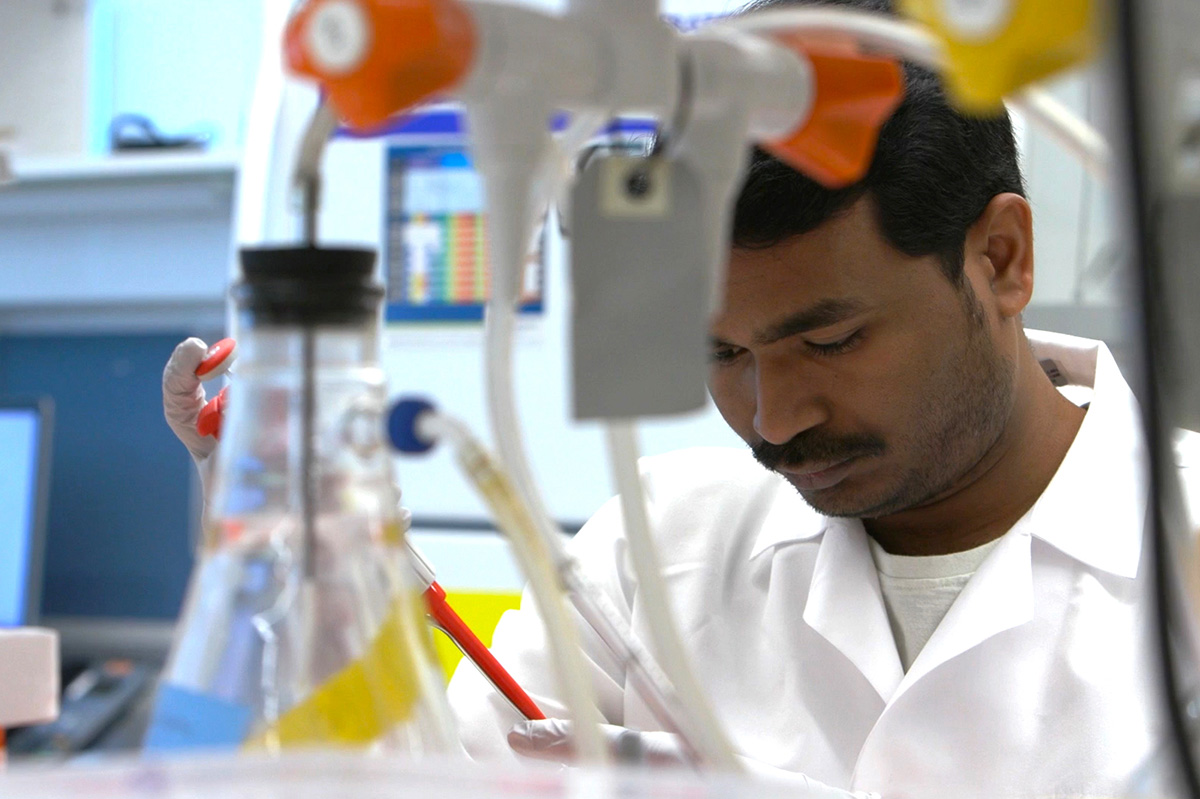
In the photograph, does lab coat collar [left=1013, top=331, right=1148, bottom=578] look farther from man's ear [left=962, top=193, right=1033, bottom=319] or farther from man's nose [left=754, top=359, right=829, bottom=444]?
man's nose [left=754, top=359, right=829, bottom=444]

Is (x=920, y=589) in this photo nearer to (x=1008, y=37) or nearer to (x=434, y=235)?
(x=1008, y=37)

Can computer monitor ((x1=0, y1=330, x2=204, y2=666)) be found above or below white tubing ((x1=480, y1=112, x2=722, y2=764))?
below

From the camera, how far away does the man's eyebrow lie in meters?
0.98

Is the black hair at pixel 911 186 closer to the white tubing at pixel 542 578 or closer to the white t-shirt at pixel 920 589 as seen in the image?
the white t-shirt at pixel 920 589

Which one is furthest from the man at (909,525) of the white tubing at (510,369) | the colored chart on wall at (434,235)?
the colored chart on wall at (434,235)

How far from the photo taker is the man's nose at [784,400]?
1021mm

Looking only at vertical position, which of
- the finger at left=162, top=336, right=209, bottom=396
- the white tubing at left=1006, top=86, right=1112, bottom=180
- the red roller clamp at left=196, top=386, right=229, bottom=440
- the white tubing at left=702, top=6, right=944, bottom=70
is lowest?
the red roller clamp at left=196, top=386, right=229, bottom=440

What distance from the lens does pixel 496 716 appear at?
3.76 feet

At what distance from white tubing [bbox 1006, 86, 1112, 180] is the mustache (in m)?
0.68

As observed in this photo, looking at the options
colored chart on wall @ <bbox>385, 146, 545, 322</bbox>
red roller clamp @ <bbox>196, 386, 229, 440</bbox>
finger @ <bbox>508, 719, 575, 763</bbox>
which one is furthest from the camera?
colored chart on wall @ <bbox>385, 146, 545, 322</bbox>

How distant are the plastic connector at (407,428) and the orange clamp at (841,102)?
0.16m

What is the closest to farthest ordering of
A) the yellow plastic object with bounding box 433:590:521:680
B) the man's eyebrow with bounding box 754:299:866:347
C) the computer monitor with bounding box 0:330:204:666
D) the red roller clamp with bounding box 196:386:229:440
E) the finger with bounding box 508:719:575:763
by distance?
the red roller clamp with bounding box 196:386:229:440 < the finger with bounding box 508:719:575:763 < the man's eyebrow with bounding box 754:299:866:347 < the yellow plastic object with bounding box 433:590:521:680 < the computer monitor with bounding box 0:330:204:666

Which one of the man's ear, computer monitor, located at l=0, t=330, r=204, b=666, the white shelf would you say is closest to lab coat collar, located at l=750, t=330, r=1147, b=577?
the man's ear

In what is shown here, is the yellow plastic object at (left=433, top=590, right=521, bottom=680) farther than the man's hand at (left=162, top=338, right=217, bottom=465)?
Yes
